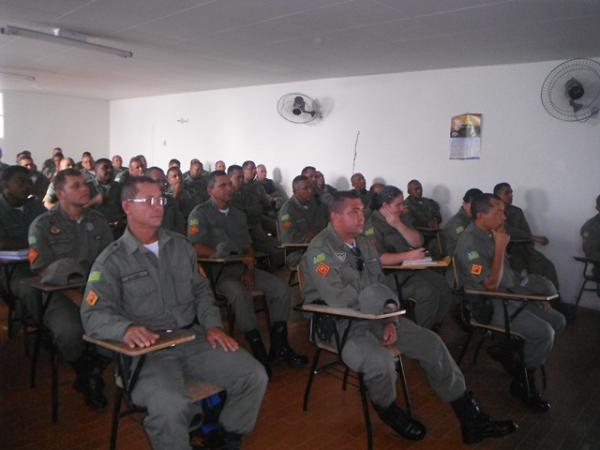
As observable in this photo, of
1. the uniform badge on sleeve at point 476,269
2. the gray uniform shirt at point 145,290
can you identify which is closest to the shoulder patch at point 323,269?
the gray uniform shirt at point 145,290

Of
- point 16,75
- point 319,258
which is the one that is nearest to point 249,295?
point 319,258

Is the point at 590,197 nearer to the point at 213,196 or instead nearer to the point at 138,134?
the point at 213,196

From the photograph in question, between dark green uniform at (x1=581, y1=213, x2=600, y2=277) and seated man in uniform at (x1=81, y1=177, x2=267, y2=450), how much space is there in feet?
14.3

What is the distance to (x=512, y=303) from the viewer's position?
318 cm

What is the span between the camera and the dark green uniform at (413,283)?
3.86 metres

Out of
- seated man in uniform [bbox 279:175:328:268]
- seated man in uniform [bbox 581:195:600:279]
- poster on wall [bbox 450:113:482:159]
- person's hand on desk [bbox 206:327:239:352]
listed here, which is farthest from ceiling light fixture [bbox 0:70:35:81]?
seated man in uniform [bbox 581:195:600:279]

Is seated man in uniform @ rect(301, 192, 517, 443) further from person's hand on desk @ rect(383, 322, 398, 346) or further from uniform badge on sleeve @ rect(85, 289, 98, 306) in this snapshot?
uniform badge on sleeve @ rect(85, 289, 98, 306)

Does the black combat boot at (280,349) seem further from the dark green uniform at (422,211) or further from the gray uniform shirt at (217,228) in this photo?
the dark green uniform at (422,211)

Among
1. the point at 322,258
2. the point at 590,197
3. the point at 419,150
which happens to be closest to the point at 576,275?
the point at 590,197

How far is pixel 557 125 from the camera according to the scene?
5.75 metres

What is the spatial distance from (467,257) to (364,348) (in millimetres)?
1186

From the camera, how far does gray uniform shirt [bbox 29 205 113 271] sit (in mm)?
3115

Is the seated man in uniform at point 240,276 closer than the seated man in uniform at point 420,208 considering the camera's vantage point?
Yes

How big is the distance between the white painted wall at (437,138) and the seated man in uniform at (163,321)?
4943mm
